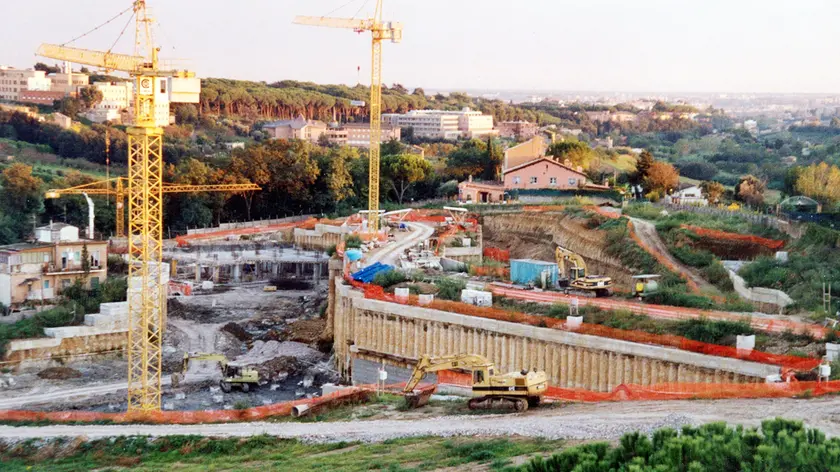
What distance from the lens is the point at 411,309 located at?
1437 inches

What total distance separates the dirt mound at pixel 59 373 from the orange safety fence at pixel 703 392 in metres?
18.2

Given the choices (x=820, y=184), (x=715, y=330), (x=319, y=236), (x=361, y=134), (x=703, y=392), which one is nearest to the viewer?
(x=703, y=392)

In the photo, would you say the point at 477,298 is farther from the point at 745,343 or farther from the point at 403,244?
the point at 403,244

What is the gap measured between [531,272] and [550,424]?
17.8 m

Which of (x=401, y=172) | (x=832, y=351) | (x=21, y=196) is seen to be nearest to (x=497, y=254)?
(x=401, y=172)

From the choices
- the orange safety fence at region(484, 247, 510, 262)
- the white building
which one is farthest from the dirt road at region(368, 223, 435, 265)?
the white building

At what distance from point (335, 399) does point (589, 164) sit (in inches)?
2057

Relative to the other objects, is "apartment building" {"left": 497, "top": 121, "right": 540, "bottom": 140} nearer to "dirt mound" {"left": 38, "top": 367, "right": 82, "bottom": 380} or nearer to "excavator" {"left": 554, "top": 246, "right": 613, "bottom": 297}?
"excavator" {"left": 554, "top": 246, "right": 613, "bottom": 297}

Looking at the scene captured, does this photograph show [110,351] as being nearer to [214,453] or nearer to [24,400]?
[24,400]

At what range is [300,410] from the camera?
2816 cm

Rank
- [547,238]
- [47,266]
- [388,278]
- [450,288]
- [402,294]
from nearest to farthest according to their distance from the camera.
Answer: [402,294] → [450,288] → [388,278] → [47,266] → [547,238]

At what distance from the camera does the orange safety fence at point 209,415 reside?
93.0 feet

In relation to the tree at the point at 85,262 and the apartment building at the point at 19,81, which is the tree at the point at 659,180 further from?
the apartment building at the point at 19,81

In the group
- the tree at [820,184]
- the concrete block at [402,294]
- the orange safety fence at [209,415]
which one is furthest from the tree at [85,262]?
the tree at [820,184]
